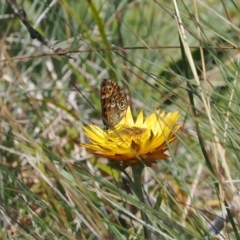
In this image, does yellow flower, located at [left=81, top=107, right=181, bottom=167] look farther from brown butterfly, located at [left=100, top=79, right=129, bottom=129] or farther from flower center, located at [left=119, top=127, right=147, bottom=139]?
brown butterfly, located at [left=100, top=79, right=129, bottom=129]

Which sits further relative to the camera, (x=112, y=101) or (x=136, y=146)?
(x=112, y=101)

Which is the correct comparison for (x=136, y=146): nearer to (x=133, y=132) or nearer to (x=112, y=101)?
(x=133, y=132)

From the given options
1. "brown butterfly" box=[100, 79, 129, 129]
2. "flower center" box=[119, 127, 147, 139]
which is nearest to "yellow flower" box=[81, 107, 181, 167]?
"flower center" box=[119, 127, 147, 139]

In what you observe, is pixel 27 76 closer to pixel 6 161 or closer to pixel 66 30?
pixel 66 30

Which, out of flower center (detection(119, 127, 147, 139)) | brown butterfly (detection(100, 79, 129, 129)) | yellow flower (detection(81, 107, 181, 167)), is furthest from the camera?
brown butterfly (detection(100, 79, 129, 129))

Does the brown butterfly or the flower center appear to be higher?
the brown butterfly

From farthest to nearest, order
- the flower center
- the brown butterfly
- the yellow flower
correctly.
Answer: the brown butterfly
the flower center
the yellow flower

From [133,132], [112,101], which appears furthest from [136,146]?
[112,101]

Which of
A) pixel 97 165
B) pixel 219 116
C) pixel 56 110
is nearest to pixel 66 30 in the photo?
pixel 56 110

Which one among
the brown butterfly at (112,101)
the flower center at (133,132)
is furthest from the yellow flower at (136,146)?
the brown butterfly at (112,101)

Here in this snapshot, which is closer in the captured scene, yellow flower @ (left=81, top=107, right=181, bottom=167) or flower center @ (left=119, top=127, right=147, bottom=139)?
yellow flower @ (left=81, top=107, right=181, bottom=167)
